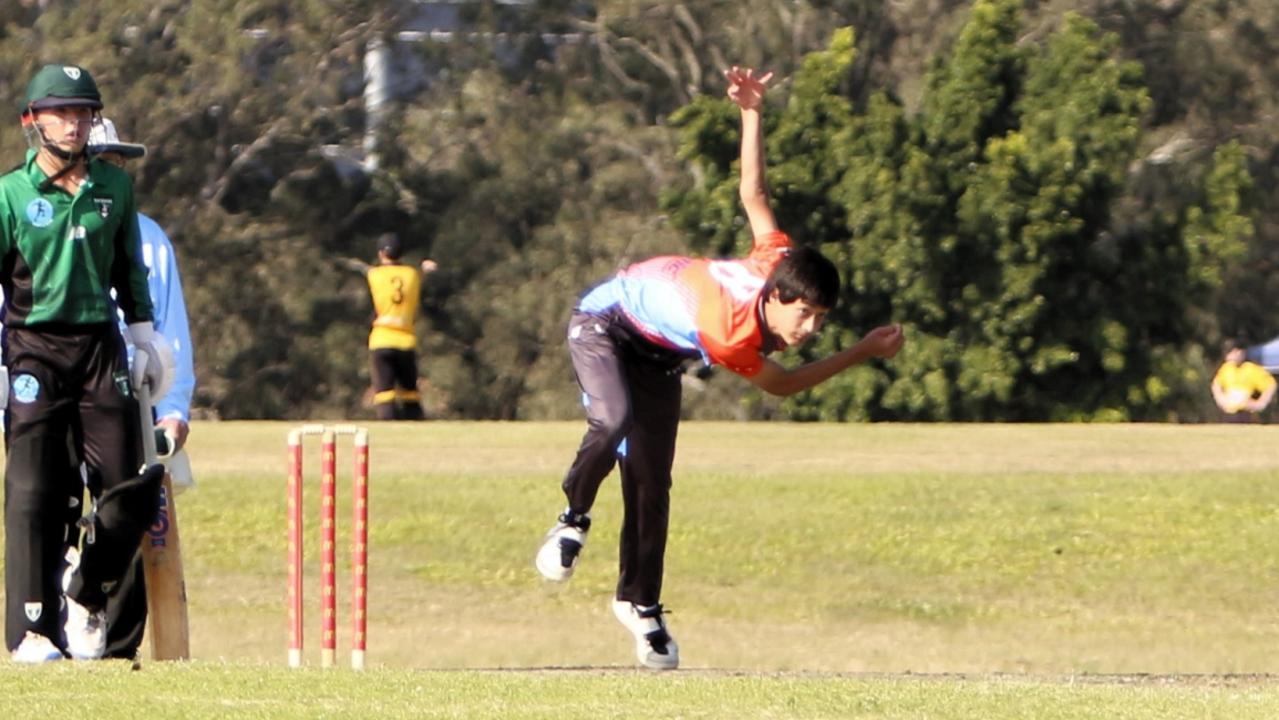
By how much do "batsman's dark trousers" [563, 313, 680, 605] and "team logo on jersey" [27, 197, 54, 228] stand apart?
185 centimetres

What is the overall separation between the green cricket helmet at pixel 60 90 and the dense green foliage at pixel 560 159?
77.4 feet

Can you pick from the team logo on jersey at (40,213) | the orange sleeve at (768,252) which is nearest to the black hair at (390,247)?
the orange sleeve at (768,252)

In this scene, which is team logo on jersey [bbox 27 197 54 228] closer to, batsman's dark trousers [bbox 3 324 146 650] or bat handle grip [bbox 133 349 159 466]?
batsman's dark trousers [bbox 3 324 146 650]

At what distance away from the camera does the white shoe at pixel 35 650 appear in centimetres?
762

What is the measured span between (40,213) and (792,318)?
228 cm

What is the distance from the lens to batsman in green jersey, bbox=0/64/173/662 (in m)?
7.48

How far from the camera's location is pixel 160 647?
8375 mm

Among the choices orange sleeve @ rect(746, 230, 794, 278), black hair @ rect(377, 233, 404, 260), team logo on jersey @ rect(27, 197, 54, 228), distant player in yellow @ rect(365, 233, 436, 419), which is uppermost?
team logo on jersey @ rect(27, 197, 54, 228)

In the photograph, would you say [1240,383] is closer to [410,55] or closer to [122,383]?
[410,55]

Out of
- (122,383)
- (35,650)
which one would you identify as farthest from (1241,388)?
(35,650)

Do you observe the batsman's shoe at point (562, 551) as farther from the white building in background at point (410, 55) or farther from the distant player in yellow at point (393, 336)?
the white building in background at point (410, 55)

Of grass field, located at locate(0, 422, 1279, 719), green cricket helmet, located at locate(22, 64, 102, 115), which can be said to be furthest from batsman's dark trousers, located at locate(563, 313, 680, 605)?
green cricket helmet, located at locate(22, 64, 102, 115)

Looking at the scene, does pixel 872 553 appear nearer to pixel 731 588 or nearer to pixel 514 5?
pixel 731 588

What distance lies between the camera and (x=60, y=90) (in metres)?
7.48
